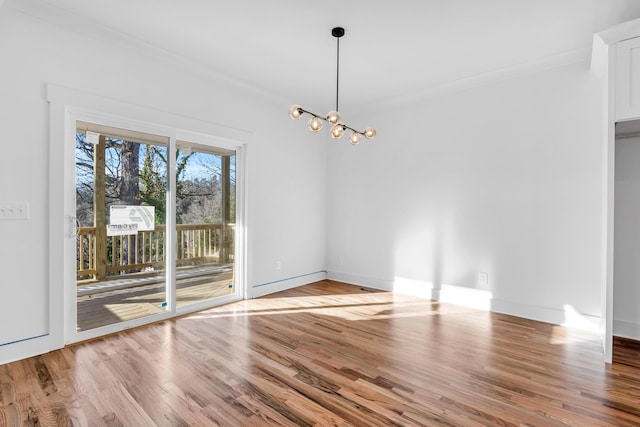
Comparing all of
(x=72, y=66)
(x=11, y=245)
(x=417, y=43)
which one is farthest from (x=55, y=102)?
(x=417, y=43)

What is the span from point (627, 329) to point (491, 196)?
1.74 meters

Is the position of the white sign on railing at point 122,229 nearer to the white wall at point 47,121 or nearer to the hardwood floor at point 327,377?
the white wall at point 47,121

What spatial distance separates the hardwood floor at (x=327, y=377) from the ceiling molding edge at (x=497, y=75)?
2.71m

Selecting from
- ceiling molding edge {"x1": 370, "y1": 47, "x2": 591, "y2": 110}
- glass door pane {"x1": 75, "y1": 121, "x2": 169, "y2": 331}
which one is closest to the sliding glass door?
glass door pane {"x1": 75, "y1": 121, "x2": 169, "y2": 331}

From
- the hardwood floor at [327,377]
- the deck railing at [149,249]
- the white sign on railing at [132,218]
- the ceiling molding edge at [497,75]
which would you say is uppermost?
the ceiling molding edge at [497,75]

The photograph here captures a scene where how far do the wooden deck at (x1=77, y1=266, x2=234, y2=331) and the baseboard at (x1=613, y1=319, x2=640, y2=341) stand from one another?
13.8 feet

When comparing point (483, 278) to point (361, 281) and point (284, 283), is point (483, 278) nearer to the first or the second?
point (361, 281)

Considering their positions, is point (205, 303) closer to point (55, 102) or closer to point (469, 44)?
point (55, 102)

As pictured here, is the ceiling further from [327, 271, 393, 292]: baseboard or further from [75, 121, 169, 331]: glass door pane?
[327, 271, 393, 292]: baseboard

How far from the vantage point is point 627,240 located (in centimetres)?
305

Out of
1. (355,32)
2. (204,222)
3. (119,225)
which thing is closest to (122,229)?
(119,225)

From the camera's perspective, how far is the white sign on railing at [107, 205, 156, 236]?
10.1 ft

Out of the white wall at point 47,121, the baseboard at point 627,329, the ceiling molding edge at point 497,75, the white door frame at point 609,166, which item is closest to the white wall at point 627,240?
Answer: the baseboard at point 627,329

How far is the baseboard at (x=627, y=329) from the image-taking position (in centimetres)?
299
